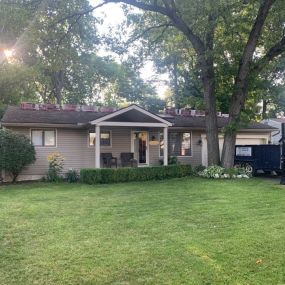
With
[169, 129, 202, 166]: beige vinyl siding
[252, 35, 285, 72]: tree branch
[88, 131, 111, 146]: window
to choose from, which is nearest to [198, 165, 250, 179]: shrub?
[169, 129, 202, 166]: beige vinyl siding

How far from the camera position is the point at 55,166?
17.8 metres

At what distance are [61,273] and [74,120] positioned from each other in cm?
1466

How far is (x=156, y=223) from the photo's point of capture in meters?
7.84

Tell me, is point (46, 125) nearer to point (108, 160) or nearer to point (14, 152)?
point (14, 152)

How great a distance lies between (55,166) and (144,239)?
12.0 metres

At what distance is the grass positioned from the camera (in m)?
4.87

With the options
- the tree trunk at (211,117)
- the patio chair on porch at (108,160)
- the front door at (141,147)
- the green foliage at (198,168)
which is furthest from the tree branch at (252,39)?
the patio chair on porch at (108,160)

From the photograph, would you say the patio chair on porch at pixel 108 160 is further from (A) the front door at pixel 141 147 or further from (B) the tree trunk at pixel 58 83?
(B) the tree trunk at pixel 58 83

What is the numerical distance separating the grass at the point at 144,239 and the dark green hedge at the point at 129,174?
4187mm

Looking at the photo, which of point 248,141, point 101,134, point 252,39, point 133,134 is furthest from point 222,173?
point 248,141

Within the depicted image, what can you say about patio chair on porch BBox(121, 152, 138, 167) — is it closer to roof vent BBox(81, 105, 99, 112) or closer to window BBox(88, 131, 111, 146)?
window BBox(88, 131, 111, 146)

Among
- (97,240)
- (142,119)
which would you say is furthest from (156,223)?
(142,119)

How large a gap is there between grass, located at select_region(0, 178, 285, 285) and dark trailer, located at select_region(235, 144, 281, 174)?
6788 millimetres

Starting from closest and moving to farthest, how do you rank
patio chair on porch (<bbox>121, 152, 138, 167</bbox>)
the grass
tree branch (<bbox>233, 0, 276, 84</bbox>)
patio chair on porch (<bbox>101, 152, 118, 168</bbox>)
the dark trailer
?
the grass → tree branch (<bbox>233, 0, 276, 84</bbox>) → the dark trailer → patio chair on porch (<bbox>101, 152, 118, 168</bbox>) → patio chair on porch (<bbox>121, 152, 138, 167</bbox>)
